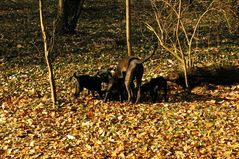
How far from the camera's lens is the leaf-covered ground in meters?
13.3

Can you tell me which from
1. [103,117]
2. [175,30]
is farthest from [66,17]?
[103,117]

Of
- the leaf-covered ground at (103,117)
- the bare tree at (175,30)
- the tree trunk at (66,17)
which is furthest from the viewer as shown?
the tree trunk at (66,17)

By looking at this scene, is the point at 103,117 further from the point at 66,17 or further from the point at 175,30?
the point at 66,17

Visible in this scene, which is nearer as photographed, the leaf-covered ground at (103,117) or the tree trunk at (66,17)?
the leaf-covered ground at (103,117)

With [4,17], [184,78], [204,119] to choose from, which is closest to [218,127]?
[204,119]

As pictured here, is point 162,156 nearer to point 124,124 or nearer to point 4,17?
point 124,124

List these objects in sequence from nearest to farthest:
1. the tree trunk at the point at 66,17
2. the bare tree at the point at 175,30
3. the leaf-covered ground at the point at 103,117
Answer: the leaf-covered ground at the point at 103,117
the bare tree at the point at 175,30
the tree trunk at the point at 66,17

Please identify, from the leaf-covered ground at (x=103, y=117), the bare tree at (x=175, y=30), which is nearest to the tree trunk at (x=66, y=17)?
the leaf-covered ground at (x=103, y=117)

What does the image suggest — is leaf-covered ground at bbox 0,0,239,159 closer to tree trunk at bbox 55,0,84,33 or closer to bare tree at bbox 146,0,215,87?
bare tree at bbox 146,0,215,87

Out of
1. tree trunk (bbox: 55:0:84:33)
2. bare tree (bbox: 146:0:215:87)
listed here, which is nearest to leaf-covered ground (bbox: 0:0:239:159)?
bare tree (bbox: 146:0:215:87)

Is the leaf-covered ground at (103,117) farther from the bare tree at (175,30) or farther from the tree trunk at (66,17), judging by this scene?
the tree trunk at (66,17)

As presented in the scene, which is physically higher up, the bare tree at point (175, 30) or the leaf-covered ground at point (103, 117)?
the bare tree at point (175, 30)

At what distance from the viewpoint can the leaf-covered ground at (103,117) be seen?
525 inches

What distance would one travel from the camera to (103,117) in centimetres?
1576
